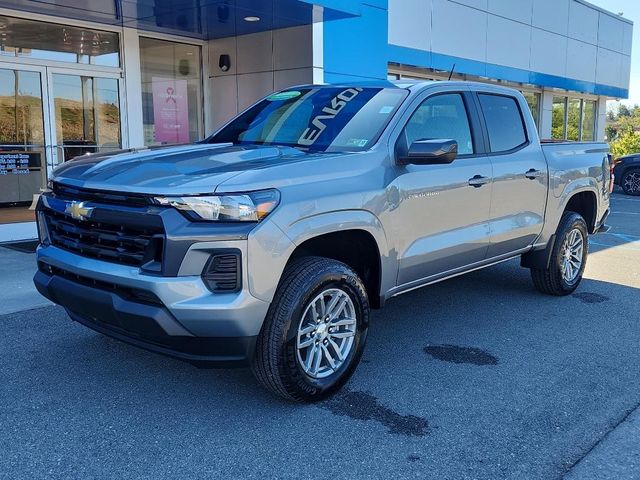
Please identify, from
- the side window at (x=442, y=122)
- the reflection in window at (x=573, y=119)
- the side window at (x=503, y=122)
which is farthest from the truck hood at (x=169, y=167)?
the reflection in window at (x=573, y=119)

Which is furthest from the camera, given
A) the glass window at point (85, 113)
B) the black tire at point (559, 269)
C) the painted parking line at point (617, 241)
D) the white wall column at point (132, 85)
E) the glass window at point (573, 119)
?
the glass window at point (573, 119)

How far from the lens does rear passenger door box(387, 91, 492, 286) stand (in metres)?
4.30

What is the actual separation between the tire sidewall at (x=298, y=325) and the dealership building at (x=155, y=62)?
6.02 metres

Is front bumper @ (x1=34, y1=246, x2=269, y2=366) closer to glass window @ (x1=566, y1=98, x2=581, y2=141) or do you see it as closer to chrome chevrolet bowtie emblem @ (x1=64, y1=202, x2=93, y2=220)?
chrome chevrolet bowtie emblem @ (x1=64, y1=202, x2=93, y2=220)

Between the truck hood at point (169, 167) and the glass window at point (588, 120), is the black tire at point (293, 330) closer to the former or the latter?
the truck hood at point (169, 167)

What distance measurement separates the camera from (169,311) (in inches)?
129

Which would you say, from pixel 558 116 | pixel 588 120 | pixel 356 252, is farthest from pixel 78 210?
pixel 588 120

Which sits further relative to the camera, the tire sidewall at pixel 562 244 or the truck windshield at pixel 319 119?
the tire sidewall at pixel 562 244

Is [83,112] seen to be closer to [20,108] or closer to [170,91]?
[20,108]

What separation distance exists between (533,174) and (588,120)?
2091cm

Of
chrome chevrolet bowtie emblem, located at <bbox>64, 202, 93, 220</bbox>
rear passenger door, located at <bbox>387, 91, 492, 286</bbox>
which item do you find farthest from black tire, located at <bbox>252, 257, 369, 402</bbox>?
chrome chevrolet bowtie emblem, located at <bbox>64, 202, 93, 220</bbox>

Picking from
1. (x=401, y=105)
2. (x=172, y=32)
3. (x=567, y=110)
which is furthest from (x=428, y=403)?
(x=567, y=110)

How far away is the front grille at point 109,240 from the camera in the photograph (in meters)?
3.34

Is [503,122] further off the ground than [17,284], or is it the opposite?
[503,122]
